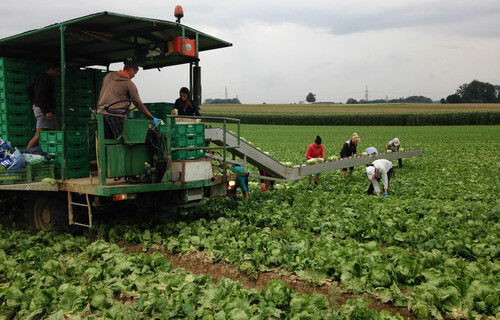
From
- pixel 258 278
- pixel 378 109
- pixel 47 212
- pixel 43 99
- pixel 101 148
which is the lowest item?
pixel 258 278

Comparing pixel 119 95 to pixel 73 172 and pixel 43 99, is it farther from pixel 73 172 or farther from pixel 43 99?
pixel 43 99

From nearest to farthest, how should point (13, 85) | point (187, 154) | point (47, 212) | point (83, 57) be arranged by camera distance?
point (187, 154)
point (47, 212)
point (13, 85)
point (83, 57)

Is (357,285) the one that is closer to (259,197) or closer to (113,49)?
(259,197)

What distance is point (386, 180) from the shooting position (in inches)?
394

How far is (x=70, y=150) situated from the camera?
702cm

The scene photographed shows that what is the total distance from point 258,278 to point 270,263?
1.06 feet

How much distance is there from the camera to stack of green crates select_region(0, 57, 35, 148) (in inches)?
301

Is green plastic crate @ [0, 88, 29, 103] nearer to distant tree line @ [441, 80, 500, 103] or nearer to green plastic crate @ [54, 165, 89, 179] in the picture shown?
green plastic crate @ [54, 165, 89, 179]

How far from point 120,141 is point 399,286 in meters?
4.41

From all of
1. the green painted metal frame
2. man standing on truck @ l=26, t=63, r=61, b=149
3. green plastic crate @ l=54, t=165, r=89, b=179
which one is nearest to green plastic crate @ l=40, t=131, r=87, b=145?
the green painted metal frame

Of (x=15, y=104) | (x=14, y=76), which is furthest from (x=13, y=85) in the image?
(x=15, y=104)

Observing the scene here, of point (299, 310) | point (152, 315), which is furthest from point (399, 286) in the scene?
point (152, 315)

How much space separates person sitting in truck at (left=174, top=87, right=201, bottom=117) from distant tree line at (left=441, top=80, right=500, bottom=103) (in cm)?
11249

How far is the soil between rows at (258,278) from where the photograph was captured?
465 cm
